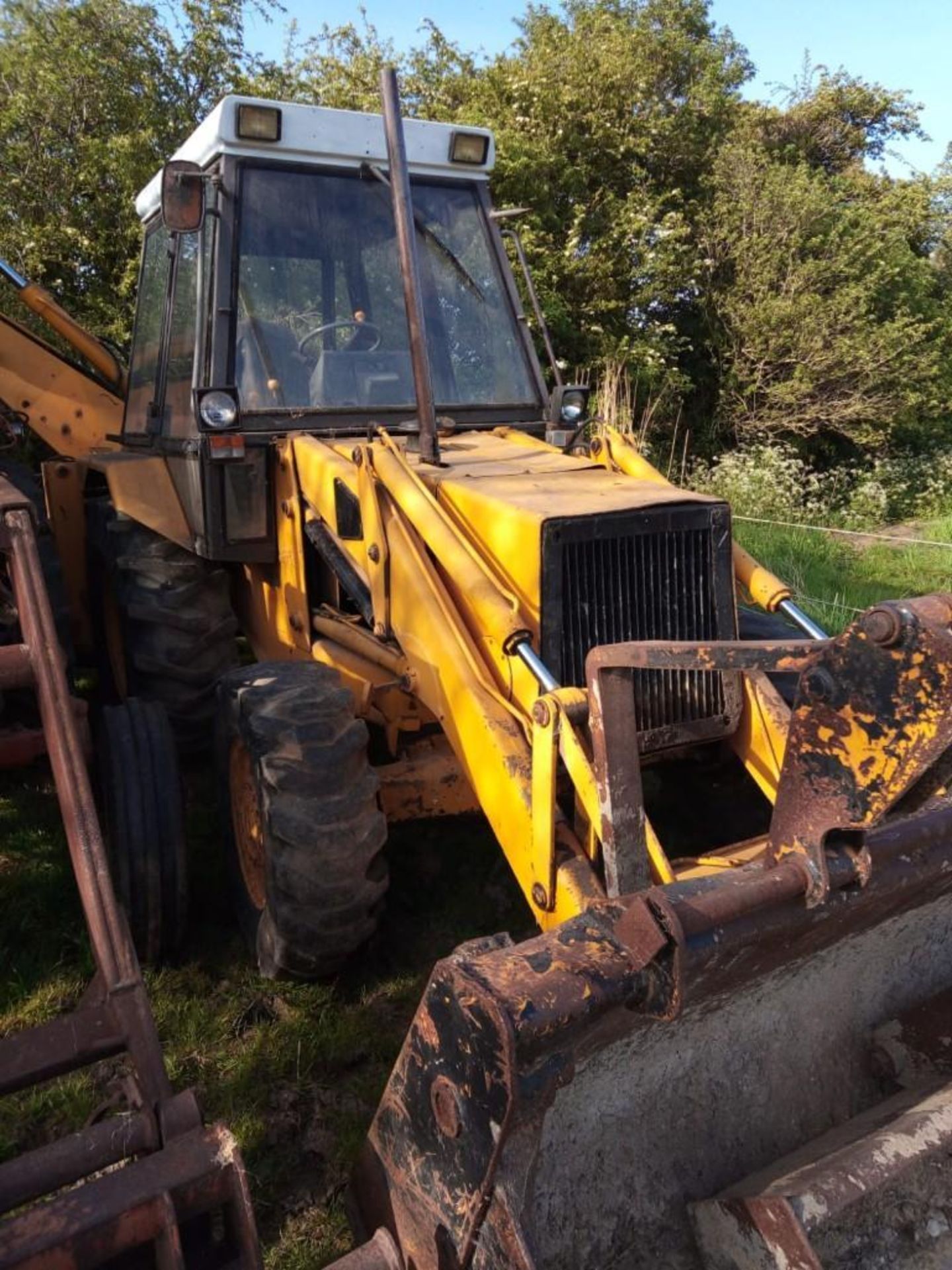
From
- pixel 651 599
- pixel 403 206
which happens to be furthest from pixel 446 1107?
pixel 403 206

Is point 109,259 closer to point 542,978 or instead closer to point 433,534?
point 433,534

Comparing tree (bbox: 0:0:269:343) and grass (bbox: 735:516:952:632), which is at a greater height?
tree (bbox: 0:0:269:343)

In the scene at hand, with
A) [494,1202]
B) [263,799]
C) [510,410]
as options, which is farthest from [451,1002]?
[510,410]

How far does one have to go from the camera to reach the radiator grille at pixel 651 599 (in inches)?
109

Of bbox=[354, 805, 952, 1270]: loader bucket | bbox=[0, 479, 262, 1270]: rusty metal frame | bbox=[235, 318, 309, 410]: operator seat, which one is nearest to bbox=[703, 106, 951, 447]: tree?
bbox=[235, 318, 309, 410]: operator seat

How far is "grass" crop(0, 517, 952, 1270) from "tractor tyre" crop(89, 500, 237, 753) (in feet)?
1.92

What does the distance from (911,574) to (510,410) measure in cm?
674

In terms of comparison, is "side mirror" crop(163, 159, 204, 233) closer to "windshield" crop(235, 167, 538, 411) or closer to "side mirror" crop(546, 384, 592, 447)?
"windshield" crop(235, 167, 538, 411)

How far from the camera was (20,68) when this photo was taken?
10.7 metres

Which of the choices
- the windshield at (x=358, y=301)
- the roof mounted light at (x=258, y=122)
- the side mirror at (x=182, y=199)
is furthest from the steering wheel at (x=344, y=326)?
the roof mounted light at (x=258, y=122)

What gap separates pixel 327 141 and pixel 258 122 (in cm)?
29

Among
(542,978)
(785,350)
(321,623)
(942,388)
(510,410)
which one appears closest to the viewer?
(542,978)

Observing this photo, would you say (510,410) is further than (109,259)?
No

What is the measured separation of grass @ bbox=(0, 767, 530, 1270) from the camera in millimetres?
2670
